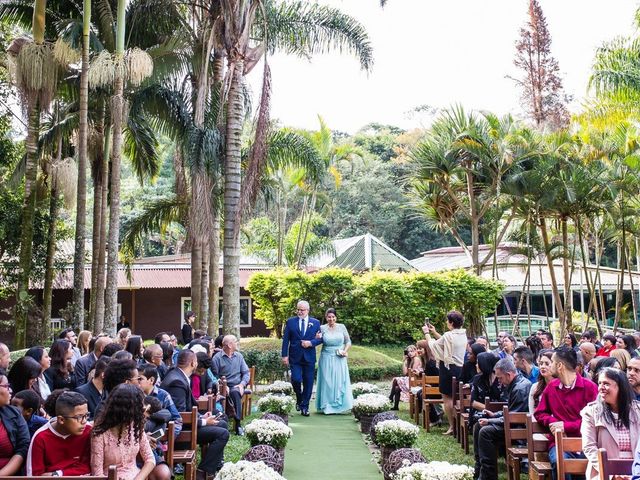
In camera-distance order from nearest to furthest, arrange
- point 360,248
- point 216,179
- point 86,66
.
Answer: point 86,66
point 216,179
point 360,248

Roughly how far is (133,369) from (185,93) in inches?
599

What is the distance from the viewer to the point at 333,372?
13.9 meters

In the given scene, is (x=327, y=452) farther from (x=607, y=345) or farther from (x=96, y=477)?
(x=96, y=477)

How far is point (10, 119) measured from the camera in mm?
20656

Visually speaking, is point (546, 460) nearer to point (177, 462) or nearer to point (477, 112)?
point (177, 462)

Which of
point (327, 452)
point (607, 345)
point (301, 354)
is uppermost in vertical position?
point (607, 345)

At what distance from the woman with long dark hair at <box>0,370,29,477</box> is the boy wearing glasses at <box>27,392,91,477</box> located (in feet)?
1.16

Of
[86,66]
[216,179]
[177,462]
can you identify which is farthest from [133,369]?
[216,179]

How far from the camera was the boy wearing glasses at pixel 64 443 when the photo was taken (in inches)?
214

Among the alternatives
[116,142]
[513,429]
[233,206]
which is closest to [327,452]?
[513,429]

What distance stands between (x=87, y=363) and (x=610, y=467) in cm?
637

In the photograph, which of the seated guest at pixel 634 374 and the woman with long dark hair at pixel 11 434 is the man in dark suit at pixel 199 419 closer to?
the woman with long dark hair at pixel 11 434

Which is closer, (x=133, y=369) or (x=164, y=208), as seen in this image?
(x=133, y=369)

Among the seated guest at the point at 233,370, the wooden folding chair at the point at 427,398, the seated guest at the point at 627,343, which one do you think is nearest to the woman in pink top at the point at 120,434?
the seated guest at the point at 233,370
